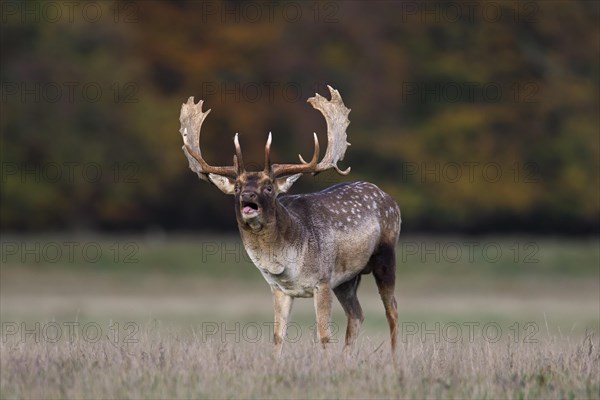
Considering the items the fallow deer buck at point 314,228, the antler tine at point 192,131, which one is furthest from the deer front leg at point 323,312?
the antler tine at point 192,131

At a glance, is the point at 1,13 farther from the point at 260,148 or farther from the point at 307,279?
the point at 307,279

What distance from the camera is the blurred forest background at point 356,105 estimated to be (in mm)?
40156

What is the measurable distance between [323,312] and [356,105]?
3242 centimetres

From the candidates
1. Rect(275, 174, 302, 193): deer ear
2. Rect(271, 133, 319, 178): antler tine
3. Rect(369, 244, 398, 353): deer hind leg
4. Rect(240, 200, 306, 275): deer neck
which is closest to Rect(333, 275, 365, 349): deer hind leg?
Rect(369, 244, 398, 353): deer hind leg

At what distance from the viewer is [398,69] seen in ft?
152

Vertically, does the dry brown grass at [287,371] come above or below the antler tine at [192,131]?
below

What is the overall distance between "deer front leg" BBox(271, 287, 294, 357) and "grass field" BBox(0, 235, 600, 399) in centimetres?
14

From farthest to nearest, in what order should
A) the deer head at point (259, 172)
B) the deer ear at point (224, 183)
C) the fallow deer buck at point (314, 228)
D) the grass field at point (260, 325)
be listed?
the deer ear at point (224, 183) < the fallow deer buck at point (314, 228) < the deer head at point (259, 172) < the grass field at point (260, 325)

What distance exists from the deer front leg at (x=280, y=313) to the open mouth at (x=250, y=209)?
107cm

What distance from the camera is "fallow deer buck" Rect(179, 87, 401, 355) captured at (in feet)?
40.9

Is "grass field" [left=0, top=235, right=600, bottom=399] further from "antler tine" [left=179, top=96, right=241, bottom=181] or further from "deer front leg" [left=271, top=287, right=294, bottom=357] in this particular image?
"antler tine" [left=179, top=96, right=241, bottom=181]

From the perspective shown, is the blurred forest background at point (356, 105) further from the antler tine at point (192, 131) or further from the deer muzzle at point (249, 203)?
the deer muzzle at point (249, 203)

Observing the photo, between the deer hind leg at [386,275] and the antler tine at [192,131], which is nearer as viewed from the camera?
the antler tine at [192,131]

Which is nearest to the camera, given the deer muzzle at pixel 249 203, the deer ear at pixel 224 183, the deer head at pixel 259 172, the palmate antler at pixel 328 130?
the deer muzzle at pixel 249 203
